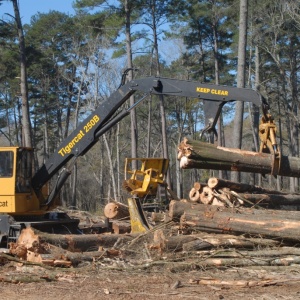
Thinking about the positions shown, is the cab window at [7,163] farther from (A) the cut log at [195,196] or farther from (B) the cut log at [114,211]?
(A) the cut log at [195,196]

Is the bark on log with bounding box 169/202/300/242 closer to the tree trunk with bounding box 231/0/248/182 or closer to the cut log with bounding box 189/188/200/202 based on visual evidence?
the cut log with bounding box 189/188/200/202

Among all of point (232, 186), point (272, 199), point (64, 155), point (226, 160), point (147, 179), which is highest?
point (64, 155)

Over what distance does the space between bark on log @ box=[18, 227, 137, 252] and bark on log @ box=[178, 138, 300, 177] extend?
Answer: 2.01 m

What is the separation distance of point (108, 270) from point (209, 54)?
3229 centimetres

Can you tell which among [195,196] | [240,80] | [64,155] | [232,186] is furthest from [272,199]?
[240,80]

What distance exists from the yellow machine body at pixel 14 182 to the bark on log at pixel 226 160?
3.66 m

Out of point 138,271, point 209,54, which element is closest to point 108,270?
point 138,271

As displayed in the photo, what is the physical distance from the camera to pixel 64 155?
1332 cm

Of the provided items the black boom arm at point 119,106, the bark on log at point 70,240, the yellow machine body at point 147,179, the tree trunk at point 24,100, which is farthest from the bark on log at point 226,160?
the tree trunk at point 24,100

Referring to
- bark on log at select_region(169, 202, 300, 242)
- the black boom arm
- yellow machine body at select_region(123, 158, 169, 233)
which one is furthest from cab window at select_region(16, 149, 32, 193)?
yellow machine body at select_region(123, 158, 169, 233)

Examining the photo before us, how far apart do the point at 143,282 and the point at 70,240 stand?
2.42 m

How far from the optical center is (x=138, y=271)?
10.1m

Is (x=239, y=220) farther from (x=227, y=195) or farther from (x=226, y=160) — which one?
(x=227, y=195)

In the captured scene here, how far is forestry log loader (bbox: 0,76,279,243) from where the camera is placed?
11.8 metres
